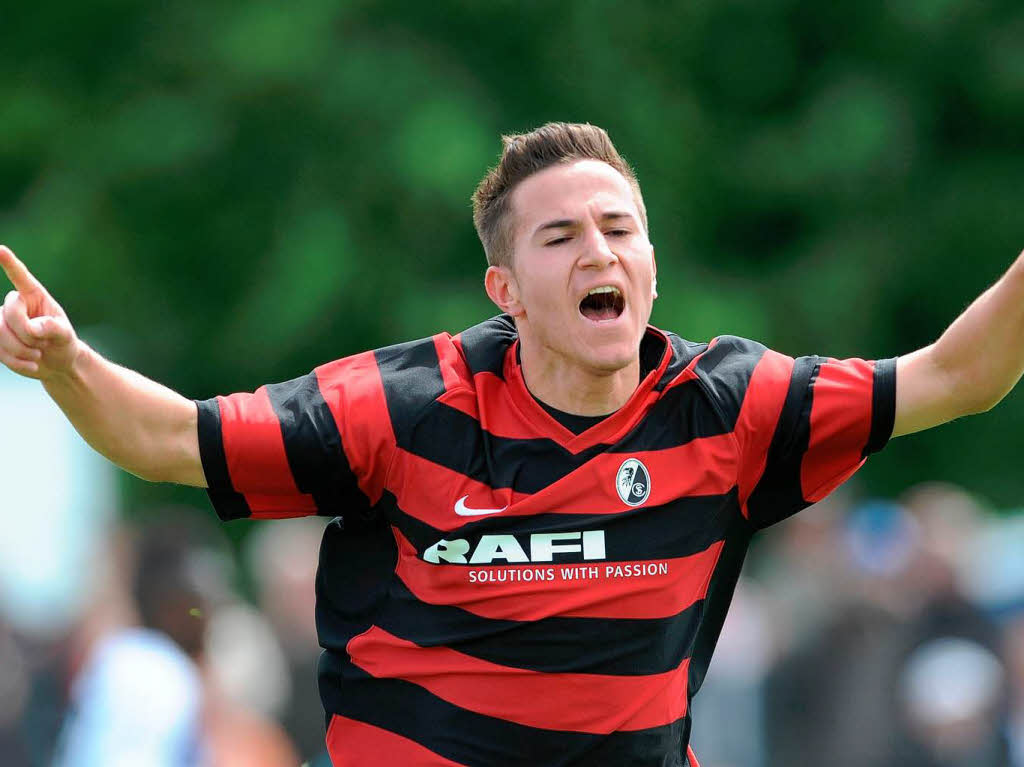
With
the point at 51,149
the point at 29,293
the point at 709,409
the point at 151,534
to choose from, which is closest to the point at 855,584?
the point at 151,534

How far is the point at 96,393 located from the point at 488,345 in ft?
3.57

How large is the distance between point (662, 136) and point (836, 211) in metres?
1.62

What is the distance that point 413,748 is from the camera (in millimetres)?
4188

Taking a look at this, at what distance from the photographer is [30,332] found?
3.83 meters

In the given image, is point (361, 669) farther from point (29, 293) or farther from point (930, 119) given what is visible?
point (930, 119)

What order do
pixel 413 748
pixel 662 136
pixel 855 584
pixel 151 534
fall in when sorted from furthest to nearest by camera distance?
pixel 662 136
pixel 855 584
pixel 151 534
pixel 413 748

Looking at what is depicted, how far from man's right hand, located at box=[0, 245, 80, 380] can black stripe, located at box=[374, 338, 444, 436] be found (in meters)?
0.81

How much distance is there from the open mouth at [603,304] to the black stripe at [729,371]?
257 millimetres

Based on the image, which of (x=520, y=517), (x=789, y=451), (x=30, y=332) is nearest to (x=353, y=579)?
(x=520, y=517)

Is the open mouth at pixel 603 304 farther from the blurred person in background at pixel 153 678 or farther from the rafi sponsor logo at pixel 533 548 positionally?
the blurred person in background at pixel 153 678

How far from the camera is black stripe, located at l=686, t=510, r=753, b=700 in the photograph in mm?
4410

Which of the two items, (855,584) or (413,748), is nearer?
(413,748)

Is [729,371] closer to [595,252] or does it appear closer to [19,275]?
[595,252]

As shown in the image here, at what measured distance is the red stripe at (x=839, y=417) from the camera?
14.1ft
